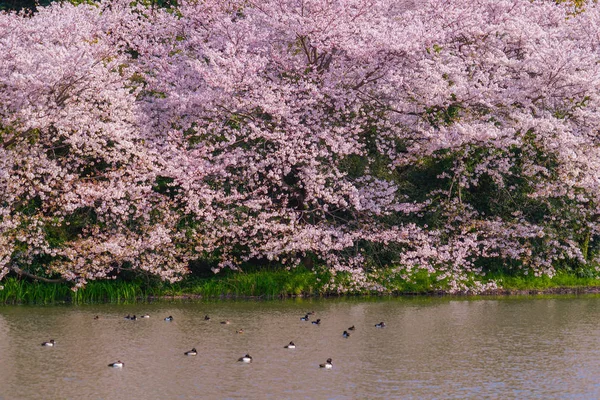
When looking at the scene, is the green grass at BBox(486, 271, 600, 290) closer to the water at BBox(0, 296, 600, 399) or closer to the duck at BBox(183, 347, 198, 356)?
the water at BBox(0, 296, 600, 399)

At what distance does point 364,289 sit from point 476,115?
22.3 feet

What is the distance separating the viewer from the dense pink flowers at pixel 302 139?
26391mm

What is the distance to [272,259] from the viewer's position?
29297mm

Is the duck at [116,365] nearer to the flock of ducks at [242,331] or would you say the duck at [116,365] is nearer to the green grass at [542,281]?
the flock of ducks at [242,331]

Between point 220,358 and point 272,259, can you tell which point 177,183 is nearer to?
point 272,259

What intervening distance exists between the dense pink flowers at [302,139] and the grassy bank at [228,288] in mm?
545

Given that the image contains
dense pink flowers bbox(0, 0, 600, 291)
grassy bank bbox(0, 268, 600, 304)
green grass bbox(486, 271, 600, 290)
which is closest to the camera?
dense pink flowers bbox(0, 0, 600, 291)

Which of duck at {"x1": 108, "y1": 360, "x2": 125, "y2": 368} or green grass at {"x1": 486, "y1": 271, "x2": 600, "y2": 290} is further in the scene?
green grass at {"x1": 486, "y1": 271, "x2": 600, "y2": 290}

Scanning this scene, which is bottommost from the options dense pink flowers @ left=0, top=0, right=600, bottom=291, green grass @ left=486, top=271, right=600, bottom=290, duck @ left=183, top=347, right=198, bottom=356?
duck @ left=183, top=347, right=198, bottom=356

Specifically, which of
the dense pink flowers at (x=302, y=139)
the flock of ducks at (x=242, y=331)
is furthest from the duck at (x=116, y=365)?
the dense pink flowers at (x=302, y=139)

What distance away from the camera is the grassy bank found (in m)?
27.1

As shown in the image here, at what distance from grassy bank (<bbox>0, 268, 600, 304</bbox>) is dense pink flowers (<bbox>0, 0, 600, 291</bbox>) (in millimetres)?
545

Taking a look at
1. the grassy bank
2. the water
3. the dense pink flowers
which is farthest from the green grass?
the water

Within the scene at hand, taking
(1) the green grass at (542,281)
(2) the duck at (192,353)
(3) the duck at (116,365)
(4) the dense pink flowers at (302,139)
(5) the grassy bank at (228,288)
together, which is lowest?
(3) the duck at (116,365)
